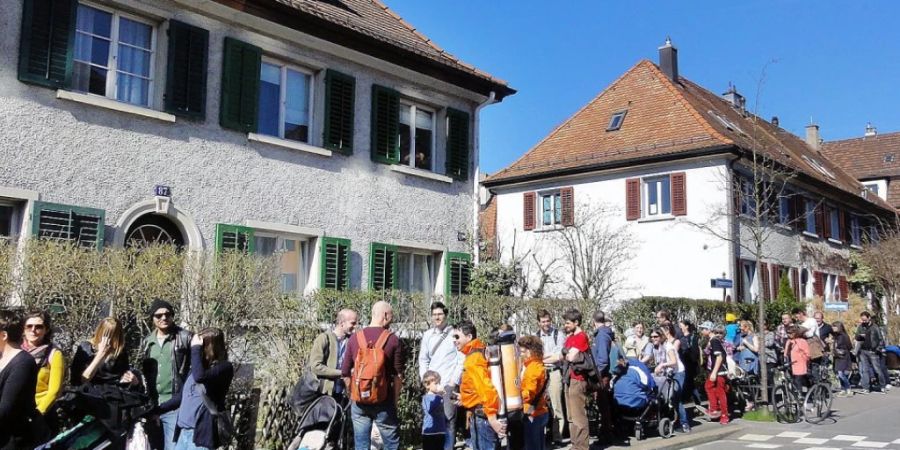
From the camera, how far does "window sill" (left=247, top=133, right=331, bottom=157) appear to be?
1336cm

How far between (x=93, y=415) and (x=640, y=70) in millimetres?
29440

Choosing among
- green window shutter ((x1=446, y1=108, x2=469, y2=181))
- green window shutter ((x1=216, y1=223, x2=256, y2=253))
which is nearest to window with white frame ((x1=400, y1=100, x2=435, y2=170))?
green window shutter ((x1=446, y1=108, x2=469, y2=181))

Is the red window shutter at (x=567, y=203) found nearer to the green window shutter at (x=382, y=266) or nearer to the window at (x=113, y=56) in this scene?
the green window shutter at (x=382, y=266)

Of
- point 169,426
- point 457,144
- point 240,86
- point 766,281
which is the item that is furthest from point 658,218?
point 169,426

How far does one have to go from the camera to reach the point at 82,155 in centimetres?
1122

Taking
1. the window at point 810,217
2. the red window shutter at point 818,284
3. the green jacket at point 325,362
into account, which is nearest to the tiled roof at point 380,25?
the green jacket at point 325,362

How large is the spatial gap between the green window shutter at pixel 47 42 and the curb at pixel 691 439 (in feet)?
29.6

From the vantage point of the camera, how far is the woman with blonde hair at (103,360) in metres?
6.72

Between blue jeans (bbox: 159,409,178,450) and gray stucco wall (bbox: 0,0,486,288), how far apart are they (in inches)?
199

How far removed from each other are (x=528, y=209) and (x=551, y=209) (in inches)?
38.7

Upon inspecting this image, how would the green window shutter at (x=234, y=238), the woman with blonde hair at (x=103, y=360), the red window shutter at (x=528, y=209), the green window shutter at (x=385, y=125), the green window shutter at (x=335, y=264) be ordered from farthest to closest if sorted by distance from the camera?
the red window shutter at (x=528, y=209) < the green window shutter at (x=385, y=125) < the green window shutter at (x=335, y=264) < the green window shutter at (x=234, y=238) < the woman with blonde hair at (x=103, y=360)

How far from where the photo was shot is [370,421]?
7.68 meters

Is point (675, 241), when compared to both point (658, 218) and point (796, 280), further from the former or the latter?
point (796, 280)

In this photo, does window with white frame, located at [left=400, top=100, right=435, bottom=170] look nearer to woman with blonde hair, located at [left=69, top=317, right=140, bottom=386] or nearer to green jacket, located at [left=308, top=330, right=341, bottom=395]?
green jacket, located at [left=308, top=330, right=341, bottom=395]
